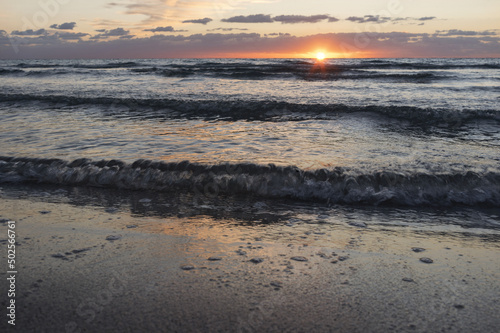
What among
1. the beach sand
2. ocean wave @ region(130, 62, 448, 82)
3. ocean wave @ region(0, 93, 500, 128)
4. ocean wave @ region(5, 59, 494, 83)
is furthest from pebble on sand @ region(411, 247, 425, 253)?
ocean wave @ region(130, 62, 448, 82)

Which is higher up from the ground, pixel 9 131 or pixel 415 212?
pixel 9 131

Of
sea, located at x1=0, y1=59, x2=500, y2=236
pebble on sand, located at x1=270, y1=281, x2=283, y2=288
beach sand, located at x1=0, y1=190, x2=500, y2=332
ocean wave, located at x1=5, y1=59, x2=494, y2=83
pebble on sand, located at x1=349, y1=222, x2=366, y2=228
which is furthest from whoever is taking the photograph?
ocean wave, located at x1=5, y1=59, x2=494, y2=83

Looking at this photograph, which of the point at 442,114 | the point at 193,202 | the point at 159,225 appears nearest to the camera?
the point at 159,225

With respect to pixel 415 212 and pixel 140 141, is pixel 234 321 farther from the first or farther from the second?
pixel 140 141

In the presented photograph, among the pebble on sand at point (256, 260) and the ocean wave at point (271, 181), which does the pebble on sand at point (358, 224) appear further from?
the pebble on sand at point (256, 260)

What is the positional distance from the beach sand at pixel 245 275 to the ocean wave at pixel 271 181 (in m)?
0.80

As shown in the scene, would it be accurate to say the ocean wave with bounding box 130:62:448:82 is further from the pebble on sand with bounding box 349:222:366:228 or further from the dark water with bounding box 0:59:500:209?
the pebble on sand with bounding box 349:222:366:228

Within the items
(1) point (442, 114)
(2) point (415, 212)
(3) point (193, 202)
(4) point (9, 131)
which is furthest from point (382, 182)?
(4) point (9, 131)

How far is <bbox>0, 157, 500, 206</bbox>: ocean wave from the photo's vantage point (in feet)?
15.3

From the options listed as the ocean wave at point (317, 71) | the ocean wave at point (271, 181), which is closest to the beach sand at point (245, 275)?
the ocean wave at point (271, 181)

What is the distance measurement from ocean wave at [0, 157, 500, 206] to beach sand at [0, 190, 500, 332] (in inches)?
31.4

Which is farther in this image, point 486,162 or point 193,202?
point 486,162

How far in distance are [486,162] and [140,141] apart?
5.78 meters

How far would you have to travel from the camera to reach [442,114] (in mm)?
10578
